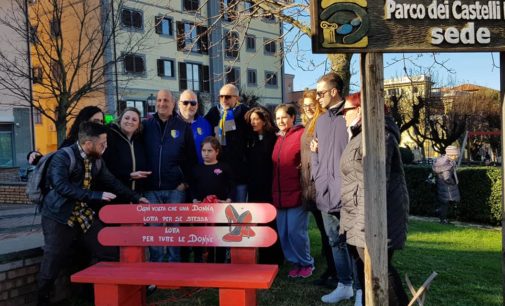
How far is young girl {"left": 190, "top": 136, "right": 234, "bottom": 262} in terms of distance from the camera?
5.20 m

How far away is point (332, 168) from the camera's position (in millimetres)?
4328

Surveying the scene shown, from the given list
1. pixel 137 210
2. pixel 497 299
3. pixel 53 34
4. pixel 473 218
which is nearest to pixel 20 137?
pixel 53 34

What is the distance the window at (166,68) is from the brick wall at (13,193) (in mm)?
19546

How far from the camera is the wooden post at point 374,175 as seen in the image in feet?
9.67

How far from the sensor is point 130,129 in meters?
4.87

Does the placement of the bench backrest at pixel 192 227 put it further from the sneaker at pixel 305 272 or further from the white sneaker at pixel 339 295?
the sneaker at pixel 305 272

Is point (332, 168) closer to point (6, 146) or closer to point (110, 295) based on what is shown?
point (110, 295)

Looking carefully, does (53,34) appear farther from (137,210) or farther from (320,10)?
(320,10)

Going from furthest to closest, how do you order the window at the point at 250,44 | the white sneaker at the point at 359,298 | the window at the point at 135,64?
the window at the point at 250,44, the window at the point at 135,64, the white sneaker at the point at 359,298

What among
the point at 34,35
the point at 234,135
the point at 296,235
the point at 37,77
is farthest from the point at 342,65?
the point at 37,77

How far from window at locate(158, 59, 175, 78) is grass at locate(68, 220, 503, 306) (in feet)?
90.7

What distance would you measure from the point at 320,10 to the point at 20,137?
24.5m

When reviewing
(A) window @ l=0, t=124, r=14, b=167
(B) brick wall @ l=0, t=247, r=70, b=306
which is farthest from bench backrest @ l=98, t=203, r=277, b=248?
(A) window @ l=0, t=124, r=14, b=167

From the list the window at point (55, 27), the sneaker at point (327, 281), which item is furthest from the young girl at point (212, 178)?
the window at point (55, 27)
